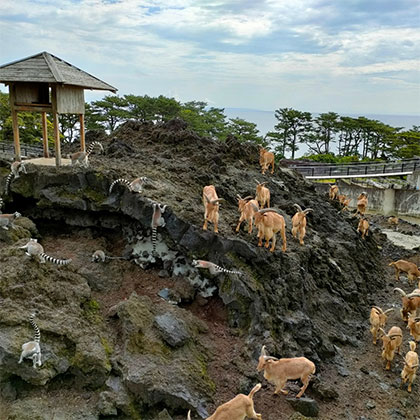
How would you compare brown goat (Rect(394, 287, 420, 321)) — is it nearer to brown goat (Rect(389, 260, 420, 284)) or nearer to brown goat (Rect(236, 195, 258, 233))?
brown goat (Rect(389, 260, 420, 284))

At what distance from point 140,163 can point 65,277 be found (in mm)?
7126

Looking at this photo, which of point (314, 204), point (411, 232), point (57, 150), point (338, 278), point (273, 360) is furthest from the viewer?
point (411, 232)

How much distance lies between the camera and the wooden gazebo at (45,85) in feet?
45.1

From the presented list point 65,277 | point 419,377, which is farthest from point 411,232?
point 65,277

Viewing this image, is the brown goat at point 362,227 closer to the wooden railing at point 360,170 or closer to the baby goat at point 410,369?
the baby goat at point 410,369

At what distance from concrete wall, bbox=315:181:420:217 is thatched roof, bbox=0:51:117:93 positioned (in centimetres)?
2594

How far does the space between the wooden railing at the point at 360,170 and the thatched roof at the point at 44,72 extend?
2701 centimetres

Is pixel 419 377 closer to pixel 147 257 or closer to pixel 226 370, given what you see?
pixel 226 370

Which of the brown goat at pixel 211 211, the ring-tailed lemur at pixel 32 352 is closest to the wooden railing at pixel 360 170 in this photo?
the brown goat at pixel 211 211

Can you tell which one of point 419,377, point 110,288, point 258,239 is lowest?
point 419,377

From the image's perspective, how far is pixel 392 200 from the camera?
123 feet

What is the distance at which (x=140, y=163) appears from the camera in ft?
54.6

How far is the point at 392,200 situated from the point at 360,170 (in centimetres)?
473

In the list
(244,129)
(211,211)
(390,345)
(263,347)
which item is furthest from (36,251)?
(244,129)
